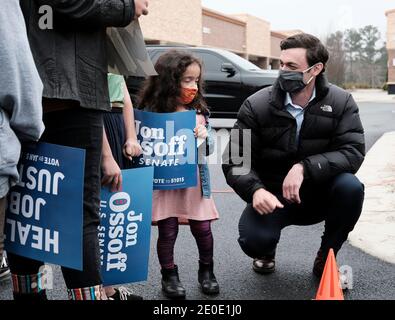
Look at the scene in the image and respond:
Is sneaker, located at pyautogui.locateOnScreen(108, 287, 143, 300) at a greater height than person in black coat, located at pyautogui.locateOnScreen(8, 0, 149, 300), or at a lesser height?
lesser

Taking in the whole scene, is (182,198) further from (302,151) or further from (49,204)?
(49,204)

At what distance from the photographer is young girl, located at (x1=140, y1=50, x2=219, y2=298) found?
2.93 m

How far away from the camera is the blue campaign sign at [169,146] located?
9.32 ft

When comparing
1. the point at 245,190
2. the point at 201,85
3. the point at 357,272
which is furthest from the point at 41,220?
the point at 357,272

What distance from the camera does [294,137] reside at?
3.03 meters

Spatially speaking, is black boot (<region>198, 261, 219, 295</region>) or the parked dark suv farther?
the parked dark suv

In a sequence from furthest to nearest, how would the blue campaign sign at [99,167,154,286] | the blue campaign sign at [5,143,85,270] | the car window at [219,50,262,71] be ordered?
1. the car window at [219,50,262,71]
2. the blue campaign sign at [99,167,154,286]
3. the blue campaign sign at [5,143,85,270]

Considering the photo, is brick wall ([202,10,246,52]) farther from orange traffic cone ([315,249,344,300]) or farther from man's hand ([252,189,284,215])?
orange traffic cone ([315,249,344,300])

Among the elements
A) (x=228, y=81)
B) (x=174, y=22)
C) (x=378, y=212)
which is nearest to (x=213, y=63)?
(x=228, y=81)

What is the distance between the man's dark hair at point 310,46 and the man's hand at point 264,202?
2.59ft

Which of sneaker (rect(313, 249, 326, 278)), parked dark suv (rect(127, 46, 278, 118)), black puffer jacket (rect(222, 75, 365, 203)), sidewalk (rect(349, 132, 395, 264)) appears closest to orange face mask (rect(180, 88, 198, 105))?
black puffer jacket (rect(222, 75, 365, 203))

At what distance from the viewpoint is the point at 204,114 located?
308 centimetres

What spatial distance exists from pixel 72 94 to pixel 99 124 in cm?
18
